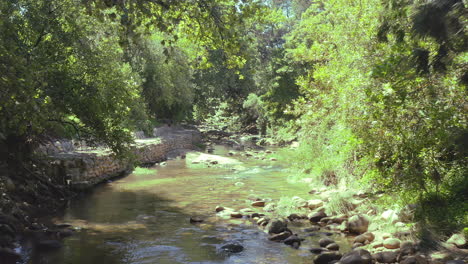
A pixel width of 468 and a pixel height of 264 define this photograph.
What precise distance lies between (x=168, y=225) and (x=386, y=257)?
17.5 feet

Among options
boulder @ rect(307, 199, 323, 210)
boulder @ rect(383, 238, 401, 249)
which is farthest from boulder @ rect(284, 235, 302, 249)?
boulder @ rect(307, 199, 323, 210)

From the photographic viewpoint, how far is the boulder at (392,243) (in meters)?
7.62

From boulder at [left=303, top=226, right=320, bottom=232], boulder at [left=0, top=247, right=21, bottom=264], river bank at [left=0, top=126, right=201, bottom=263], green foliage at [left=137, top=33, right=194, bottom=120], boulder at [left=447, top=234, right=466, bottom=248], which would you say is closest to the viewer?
boulder at [left=447, top=234, right=466, bottom=248]

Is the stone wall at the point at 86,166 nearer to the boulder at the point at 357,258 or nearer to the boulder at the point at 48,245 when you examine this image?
the boulder at the point at 48,245

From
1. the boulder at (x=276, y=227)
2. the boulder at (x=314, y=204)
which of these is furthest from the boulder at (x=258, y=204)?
the boulder at (x=276, y=227)

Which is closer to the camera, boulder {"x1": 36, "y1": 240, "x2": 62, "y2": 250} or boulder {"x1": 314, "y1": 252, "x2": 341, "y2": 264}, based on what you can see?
boulder {"x1": 314, "y1": 252, "x2": 341, "y2": 264}

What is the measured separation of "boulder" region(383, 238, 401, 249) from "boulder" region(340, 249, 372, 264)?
27.1 inches

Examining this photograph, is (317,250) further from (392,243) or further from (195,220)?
(195,220)

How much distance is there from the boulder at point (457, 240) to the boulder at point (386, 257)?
0.92m

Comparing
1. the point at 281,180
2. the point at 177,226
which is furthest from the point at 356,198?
the point at 281,180

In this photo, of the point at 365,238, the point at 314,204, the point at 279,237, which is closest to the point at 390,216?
the point at 365,238

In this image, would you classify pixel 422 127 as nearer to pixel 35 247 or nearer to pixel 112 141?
pixel 35 247

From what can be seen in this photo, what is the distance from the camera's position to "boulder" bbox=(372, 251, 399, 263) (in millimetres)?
7102

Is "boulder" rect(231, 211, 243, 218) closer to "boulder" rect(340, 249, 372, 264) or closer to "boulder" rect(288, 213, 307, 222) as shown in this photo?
"boulder" rect(288, 213, 307, 222)
